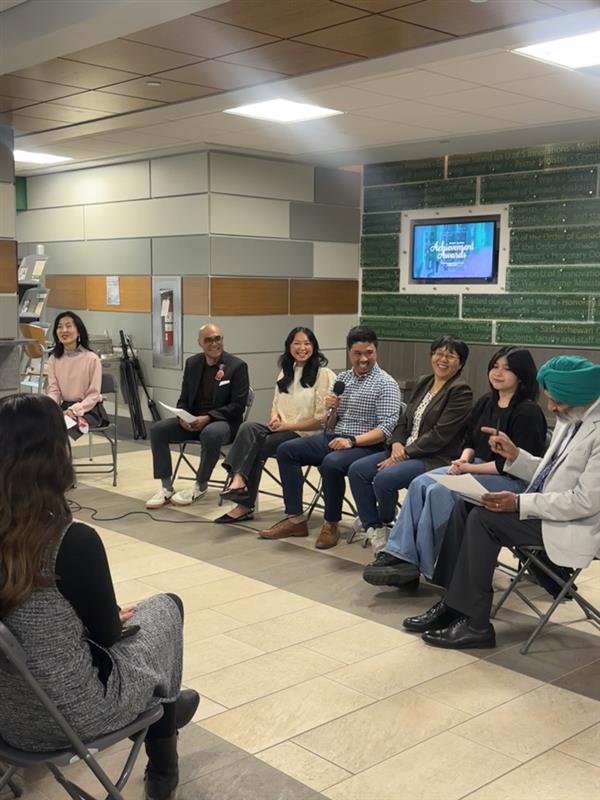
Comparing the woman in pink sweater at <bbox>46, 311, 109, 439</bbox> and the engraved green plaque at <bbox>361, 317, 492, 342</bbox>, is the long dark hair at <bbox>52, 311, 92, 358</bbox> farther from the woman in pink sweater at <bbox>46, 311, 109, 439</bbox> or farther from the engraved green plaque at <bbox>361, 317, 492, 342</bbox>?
the engraved green plaque at <bbox>361, 317, 492, 342</bbox>

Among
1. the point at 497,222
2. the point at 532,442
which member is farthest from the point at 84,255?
the point at 532,442

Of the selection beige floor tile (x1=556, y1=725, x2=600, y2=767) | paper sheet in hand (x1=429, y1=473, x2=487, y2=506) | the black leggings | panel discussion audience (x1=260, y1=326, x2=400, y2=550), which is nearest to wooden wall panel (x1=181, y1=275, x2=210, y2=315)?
panel discussion audience (x1=260, y1=326, x2=400, y2=550)

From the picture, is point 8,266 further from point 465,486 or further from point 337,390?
point 465,486

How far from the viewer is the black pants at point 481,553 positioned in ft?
11.7

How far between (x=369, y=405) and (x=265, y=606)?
1.52 m

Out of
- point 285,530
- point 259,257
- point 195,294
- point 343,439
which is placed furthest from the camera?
point 259,257

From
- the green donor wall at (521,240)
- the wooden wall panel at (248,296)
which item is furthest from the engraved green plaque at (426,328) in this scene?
the wooden wall panel at (248,296)

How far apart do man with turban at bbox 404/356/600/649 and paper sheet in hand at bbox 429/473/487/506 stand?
0.32 feet

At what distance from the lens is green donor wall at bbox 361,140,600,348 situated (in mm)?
7395

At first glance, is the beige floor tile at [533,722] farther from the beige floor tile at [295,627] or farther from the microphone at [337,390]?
the microphone at [337,390]

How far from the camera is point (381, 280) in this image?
29.8 ft

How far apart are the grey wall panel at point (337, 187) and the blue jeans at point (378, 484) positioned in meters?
4.66

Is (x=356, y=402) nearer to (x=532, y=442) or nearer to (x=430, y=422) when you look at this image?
(x=430, y=422)

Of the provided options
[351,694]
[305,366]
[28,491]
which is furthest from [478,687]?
[305,366]
